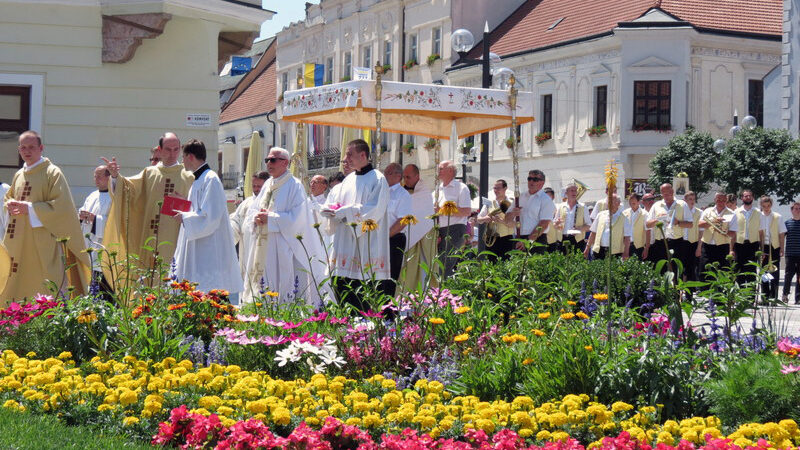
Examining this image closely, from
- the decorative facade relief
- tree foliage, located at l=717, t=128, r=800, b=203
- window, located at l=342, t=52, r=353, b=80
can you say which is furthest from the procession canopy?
window, located at l=342, t=52, r=353, b=80

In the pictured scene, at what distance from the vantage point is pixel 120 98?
18.2 meters

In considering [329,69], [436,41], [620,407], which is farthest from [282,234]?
[329,69]

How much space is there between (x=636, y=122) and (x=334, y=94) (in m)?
32.5

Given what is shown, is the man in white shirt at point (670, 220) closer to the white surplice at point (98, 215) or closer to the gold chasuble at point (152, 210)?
the white surplice at point (98, 215)

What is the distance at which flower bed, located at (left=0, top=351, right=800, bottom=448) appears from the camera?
559cm

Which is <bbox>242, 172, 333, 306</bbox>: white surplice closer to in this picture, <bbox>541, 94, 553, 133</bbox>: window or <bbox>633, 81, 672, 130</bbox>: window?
<bbox>633, 81, 672, 130</bbox>: window

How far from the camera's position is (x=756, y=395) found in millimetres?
5707

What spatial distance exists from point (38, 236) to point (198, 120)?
270 inches

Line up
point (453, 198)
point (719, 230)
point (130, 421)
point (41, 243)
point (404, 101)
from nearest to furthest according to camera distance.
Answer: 1. point (130, 421)
2. point (41, 243)
3. point (404, 101)
4. point (453, 198)
5. point (719, 230)

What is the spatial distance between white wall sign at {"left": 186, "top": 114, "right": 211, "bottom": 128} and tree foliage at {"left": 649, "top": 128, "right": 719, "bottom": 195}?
82.1ft

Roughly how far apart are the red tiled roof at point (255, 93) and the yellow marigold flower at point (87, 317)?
207ft

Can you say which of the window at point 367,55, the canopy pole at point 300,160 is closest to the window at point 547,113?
the window at point 367,55

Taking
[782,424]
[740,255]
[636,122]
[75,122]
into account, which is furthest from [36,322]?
[636,122]

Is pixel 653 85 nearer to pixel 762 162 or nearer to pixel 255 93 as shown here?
pixel 762 162
